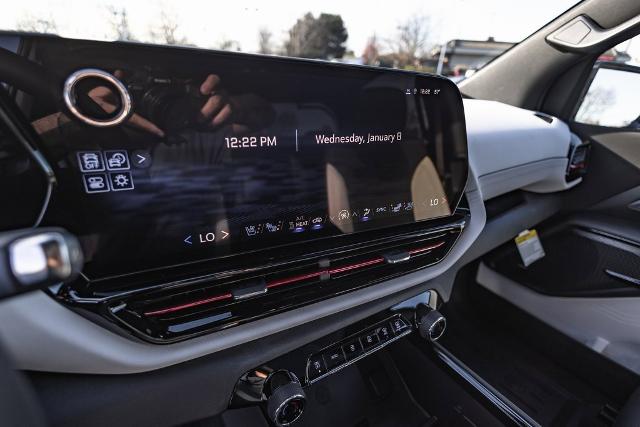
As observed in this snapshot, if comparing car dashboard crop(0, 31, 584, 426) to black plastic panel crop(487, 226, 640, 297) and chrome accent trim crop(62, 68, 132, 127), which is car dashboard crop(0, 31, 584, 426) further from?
black plastic panel crop(487, 226, 640, 297)

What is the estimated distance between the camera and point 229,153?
2.79 ft

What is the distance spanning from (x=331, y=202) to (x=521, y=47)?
186cm

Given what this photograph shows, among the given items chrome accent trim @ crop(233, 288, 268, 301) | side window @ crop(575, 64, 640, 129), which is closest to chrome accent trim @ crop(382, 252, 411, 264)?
chrome accent trim @ crop(233, 288, 268, 301)

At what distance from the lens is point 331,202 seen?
1042 mm

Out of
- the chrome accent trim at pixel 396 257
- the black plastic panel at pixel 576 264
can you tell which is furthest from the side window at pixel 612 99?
the chrome accent trim at pixel 396 257

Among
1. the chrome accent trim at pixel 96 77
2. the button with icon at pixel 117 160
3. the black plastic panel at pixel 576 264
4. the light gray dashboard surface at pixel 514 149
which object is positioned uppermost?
the chrome accent trim at pixel 96 77

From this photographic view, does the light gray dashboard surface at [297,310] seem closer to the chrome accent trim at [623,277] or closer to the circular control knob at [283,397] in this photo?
the circular control knob at [283,397]

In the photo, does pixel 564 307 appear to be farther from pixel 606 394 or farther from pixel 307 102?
pixel 307 102

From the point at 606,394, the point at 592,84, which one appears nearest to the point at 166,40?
the point at 592,84

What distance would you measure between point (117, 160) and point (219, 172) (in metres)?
0.21

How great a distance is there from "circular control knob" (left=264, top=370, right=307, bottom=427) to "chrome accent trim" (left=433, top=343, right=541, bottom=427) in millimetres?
807

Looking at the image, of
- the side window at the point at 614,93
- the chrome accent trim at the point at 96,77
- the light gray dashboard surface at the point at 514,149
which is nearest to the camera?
the chrome accent trim at the point at 96,77

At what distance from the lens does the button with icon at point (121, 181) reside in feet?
2.45

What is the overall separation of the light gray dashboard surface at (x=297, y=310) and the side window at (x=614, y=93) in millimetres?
304
